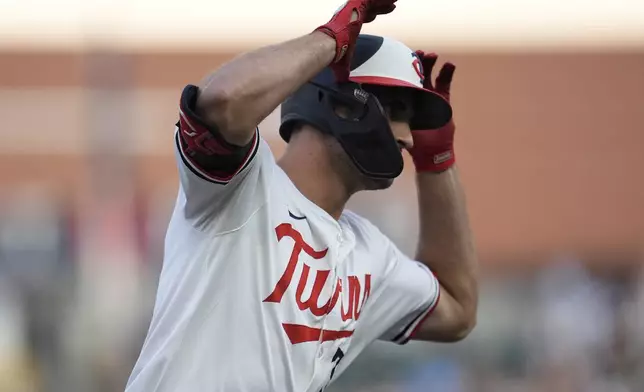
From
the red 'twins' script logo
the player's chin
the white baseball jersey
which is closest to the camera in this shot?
the white baseball jersey

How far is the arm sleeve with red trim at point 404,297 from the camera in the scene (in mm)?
3932

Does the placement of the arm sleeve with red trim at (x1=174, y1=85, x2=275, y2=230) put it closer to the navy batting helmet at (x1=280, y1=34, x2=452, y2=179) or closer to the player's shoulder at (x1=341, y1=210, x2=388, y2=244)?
the navy batting helmet at (x1=280, y1=34, x2=452, y2=179)

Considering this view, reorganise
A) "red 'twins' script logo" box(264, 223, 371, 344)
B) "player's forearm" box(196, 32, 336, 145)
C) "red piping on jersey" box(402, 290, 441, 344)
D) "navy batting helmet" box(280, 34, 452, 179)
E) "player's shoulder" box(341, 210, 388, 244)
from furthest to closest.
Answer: "red piping on jersey" box(402, 290, 441, 344)
"player's shoulder" box(341, 210, 388, 244)
"navy batting helmet" box(280, 34, 452, 179)
"red 'twins' script logo" box(264, 223, 371, 344)
"player's forearm" box(196, 32, 336, 145)

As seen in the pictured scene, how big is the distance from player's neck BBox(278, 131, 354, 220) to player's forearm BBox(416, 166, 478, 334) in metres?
0.73

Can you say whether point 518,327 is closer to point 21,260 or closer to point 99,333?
point 99,333

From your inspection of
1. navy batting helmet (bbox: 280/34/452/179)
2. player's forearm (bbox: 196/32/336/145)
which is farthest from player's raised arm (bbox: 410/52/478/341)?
player's forearm (bbox: 196/32/336/145)

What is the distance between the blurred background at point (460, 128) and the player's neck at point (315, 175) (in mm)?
8702

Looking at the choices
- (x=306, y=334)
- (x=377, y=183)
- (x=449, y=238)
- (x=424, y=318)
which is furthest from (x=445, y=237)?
(x=306, y=334)

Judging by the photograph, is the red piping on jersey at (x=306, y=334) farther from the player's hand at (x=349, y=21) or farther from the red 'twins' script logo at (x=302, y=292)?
the player's hand at (x=349, y=21)

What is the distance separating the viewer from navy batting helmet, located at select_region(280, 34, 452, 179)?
135 inches

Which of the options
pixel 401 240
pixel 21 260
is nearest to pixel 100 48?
pixel 21 260

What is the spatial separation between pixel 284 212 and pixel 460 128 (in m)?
13.6

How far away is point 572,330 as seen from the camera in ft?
37.1

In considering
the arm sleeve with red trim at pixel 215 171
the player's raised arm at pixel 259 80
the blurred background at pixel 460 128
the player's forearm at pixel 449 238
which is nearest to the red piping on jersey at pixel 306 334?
the arm sleeve with red trim at pixel 215 171
